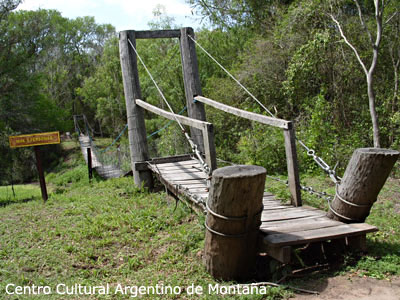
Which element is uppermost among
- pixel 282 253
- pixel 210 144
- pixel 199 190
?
pixel 210 144

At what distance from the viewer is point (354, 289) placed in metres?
2.93

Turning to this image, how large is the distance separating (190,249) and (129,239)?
2.89ft

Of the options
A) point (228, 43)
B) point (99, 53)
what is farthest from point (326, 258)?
point (99, 53)

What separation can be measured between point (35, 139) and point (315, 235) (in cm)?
578

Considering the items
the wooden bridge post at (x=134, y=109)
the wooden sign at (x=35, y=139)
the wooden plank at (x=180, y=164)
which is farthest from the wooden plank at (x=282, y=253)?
the wooden sign at (x=35, y=139)

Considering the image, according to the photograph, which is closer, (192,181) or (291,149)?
(291,149)

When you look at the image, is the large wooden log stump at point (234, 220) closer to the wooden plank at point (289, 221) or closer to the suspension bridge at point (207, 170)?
the suspension bridge at point (207, 170)

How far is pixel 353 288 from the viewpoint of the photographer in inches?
116

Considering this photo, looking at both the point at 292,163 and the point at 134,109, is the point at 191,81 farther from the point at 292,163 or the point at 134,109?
the point at 292,163

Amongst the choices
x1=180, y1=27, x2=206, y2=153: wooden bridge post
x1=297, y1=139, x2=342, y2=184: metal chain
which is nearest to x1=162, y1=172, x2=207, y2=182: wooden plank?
x1=180, y1=27, x2=206, y2=153: wooden bridge post

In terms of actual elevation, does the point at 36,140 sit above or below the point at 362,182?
above

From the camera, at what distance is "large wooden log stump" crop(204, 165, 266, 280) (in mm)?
3037

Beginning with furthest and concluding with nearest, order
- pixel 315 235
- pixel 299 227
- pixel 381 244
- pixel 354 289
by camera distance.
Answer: pixel 381 244 < pixel 299 227 < pixel 315 235 < pixel 354 289

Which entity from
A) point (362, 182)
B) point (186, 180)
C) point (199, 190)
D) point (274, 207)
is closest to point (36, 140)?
point (186, 180)
